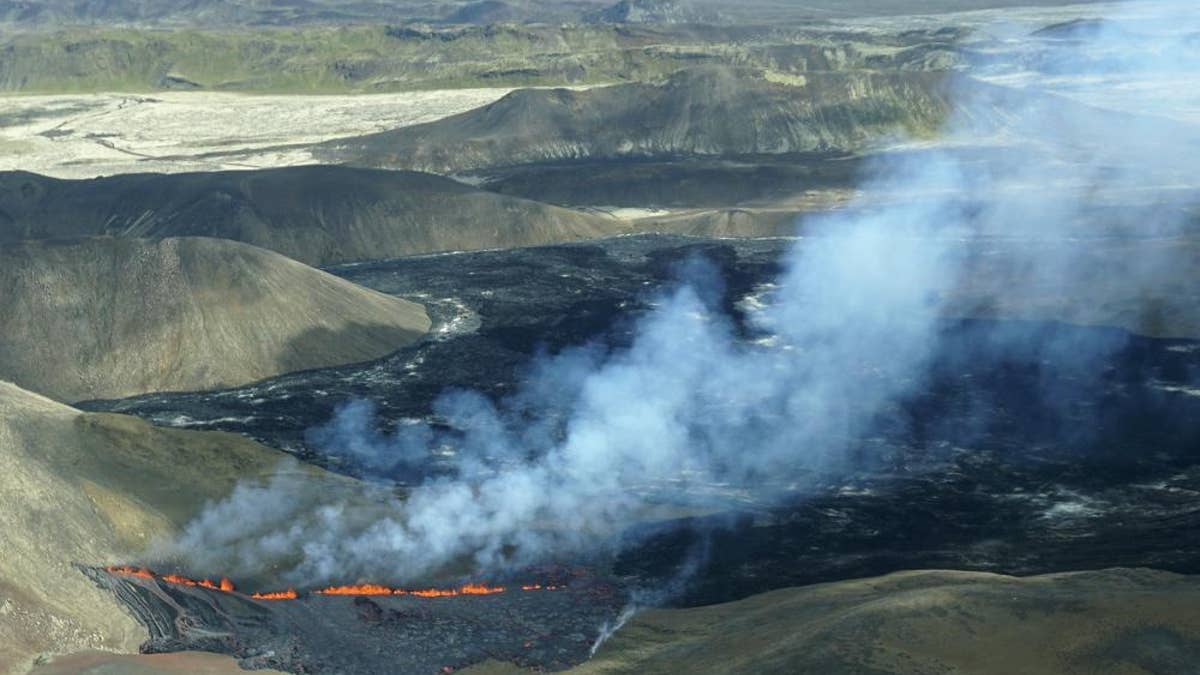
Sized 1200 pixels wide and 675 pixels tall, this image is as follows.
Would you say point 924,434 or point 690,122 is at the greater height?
point 690,122

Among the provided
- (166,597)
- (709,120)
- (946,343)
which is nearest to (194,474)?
(166,597)

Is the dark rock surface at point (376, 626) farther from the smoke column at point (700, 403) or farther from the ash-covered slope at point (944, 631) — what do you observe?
the smoke column at point (700, 403)

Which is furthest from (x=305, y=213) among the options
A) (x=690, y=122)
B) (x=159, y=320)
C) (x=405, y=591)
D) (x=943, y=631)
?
(x=943, y=631)

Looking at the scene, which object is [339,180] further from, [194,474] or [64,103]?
[64,103]

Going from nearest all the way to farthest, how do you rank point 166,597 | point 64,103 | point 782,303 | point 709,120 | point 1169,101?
point 166,597
point 782,303
point 709,120
point 1169,101
point 64,103

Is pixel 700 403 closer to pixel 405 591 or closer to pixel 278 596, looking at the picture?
pixel 405 591

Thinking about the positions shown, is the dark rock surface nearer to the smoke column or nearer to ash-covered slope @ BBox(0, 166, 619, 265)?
the smoke column
